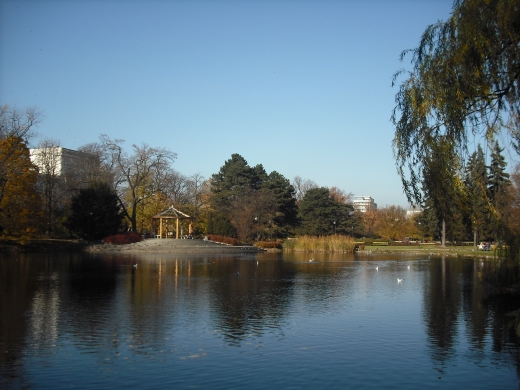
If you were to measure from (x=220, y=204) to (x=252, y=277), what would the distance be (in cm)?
4518

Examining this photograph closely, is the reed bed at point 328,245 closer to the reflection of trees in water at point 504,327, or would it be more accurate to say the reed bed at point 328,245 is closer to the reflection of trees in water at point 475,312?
the reflection of trees in water at point 475,312

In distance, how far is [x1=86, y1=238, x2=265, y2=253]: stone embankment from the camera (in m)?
46.1

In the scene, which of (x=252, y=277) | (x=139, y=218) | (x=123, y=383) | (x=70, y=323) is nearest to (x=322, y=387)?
(x=123, y=383)

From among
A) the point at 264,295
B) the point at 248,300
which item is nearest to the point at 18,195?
the point at 264,295

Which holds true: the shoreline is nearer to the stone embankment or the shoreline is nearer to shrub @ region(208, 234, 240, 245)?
the stone embankment

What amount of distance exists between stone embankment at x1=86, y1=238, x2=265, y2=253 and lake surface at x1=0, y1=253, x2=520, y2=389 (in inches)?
996

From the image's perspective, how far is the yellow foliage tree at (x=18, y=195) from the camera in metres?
37.8

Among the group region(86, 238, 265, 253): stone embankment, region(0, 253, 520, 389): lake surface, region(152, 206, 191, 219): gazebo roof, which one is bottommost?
region(0, 253, 520, 389): lake surface

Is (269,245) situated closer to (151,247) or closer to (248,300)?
(151,247)

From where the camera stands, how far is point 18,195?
39281 mm

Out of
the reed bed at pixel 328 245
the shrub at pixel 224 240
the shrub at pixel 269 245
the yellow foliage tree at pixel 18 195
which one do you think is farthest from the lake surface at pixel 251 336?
the shrub at pixel 269 245

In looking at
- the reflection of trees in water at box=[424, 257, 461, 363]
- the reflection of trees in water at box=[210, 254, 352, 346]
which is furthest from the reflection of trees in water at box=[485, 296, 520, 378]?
the reflection of trees in water at box=[210, 254, 352, 346]

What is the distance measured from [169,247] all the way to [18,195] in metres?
13.6

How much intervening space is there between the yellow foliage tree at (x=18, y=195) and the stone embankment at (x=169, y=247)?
6.83 metres
